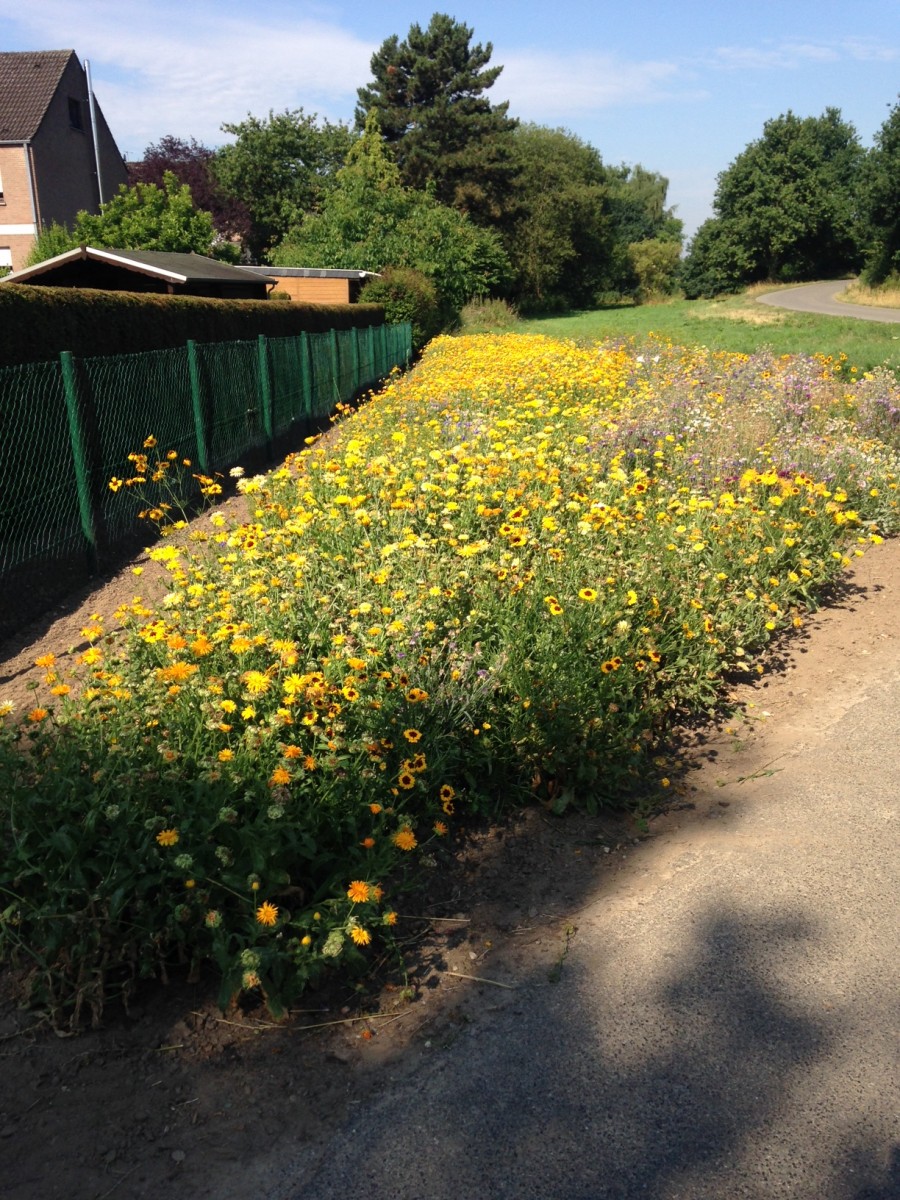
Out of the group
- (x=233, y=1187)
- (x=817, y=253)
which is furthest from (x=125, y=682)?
(x=817, y=253)

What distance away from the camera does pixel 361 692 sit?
127 inches

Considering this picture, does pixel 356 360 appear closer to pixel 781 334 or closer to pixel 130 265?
pixel 130 265

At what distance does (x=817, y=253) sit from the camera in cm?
6244

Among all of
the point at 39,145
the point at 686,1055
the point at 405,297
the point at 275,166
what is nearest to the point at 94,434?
the point at 686,1055

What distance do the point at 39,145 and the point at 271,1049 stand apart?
36160 mm

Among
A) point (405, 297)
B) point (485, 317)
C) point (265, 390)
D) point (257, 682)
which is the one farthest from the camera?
point (485, 317)

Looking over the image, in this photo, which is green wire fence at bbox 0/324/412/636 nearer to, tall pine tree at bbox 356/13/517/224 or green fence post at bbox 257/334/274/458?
green fence post at bbox 257/334/274/458

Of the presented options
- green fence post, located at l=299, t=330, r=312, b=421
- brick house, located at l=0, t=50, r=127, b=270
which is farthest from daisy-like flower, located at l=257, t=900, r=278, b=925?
brick house, located at l=0, t=50, r=127, b=270

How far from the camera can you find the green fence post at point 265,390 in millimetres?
11508

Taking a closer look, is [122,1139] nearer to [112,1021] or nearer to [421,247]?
[112,1021]

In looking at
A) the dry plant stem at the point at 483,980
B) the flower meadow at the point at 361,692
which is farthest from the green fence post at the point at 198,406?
the dry plant stem at the point at 483,980

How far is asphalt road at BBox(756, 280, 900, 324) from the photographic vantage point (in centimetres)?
3067

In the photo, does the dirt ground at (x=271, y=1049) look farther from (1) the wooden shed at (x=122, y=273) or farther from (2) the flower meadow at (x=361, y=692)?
(1) the wooden shed at (x=122, y=273)

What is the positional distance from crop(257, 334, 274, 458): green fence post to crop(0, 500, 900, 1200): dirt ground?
9.11 metres
